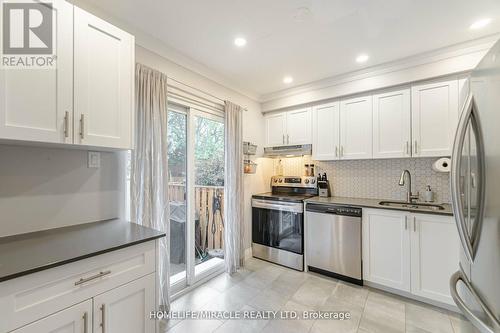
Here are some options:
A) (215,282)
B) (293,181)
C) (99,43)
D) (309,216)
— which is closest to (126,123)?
(99,43)

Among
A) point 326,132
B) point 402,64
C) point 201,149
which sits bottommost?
point 201,149

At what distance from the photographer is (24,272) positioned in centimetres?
87

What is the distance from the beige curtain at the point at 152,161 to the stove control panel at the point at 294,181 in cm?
203

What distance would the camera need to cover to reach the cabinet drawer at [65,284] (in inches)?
33.7

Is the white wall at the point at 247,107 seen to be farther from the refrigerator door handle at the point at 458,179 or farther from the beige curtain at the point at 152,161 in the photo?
the refrigerator door handle at the point at 458,179

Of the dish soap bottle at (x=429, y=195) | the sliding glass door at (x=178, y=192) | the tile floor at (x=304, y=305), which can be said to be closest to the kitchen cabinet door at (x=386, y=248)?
the tile floor at (x=304, y=305)

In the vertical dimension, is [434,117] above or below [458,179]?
above

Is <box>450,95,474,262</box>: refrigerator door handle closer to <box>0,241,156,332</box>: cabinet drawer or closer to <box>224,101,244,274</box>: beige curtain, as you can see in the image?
<box>0,241,156,332</box>: cabinet drawer

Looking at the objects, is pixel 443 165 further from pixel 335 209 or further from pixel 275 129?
pixel 275 129

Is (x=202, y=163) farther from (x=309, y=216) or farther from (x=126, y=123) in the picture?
(x=309, y=216)

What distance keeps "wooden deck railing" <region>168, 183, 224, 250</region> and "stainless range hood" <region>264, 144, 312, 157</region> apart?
1.05 m

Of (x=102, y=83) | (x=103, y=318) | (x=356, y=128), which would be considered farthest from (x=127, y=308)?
(x=356, y=128)

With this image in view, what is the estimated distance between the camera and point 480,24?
1.84 metres

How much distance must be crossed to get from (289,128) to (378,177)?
143 cm
